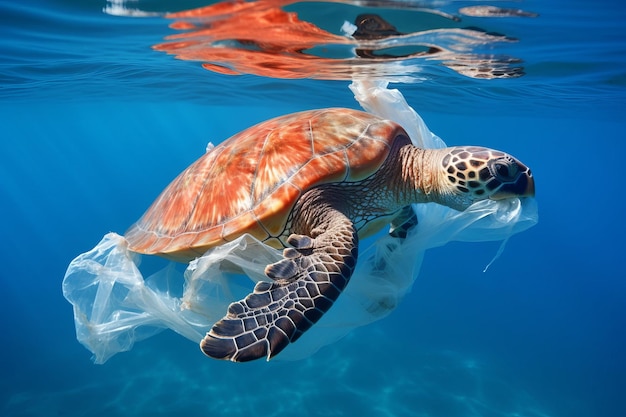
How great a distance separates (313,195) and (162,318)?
4.53 ft

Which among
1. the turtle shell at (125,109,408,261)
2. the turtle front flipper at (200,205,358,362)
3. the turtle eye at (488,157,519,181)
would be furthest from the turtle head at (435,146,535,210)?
the turtle front flipper at (200,205,358,362)

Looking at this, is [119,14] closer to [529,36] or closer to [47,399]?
[529,36]

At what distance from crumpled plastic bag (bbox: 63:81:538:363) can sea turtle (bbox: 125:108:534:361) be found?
184 millimetres

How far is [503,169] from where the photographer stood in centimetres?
289

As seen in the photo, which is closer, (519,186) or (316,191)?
(316,191)

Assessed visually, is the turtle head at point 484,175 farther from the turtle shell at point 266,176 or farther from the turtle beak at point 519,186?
the turtle shell at point 266,176

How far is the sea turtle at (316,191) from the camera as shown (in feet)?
7.57

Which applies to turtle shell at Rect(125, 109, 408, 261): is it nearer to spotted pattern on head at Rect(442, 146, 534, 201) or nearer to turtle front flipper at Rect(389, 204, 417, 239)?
spotted pattern on head at Rect(442, 146, 534, 201)

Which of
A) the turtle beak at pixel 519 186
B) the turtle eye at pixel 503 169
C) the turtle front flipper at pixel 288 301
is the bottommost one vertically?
the turtle front flipper at pixel 288 301

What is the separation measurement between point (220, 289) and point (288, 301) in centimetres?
88

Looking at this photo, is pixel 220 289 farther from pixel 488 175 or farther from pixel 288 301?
pixel 488 175

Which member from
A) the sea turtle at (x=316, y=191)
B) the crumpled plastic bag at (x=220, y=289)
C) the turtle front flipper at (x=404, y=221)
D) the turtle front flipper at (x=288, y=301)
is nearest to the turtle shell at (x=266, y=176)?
the sea turtle at (x=316, y=191)

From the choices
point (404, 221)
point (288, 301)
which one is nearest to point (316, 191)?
point (288, 301)

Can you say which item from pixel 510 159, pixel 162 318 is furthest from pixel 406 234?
pixel 162 318
